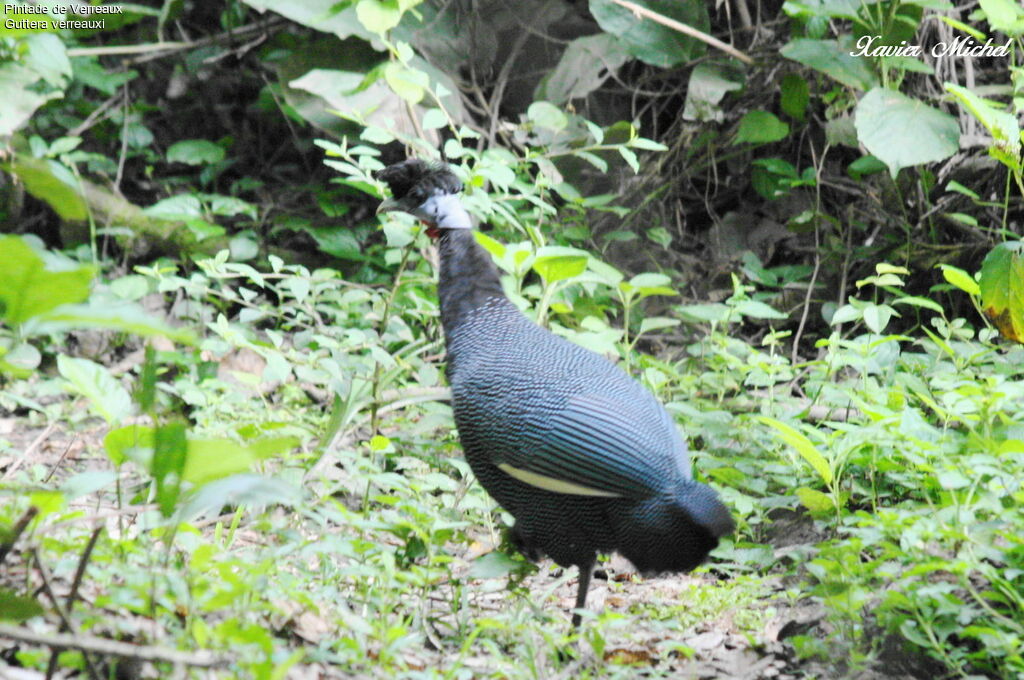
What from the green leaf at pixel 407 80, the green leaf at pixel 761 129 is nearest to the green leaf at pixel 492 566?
the green leaf at pixel 407 80

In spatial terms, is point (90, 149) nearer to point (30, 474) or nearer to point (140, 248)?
point (140, 248)

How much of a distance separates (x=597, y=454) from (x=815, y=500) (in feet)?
2.45

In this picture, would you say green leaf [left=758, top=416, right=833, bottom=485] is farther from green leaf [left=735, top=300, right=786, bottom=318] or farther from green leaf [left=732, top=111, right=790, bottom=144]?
green leaf [left=732, top=111, right=790, bottom=144]

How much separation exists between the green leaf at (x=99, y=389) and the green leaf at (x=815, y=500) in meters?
1.88

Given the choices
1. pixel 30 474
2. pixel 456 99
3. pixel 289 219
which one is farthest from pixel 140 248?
pixel 30 474

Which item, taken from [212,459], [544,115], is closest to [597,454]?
[212,459]

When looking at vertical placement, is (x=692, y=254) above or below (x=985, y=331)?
below

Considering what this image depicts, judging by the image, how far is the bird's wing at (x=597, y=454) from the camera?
2744 millimetres

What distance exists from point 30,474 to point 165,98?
390cm

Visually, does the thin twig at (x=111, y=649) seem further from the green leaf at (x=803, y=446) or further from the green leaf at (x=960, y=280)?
the green leaf at (x=960, y=280)

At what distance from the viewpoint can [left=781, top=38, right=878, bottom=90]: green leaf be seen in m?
4.53

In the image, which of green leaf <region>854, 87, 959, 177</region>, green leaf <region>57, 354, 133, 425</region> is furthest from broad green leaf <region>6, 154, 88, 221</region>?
green leaf <region>854, 87, 959, 177</region>

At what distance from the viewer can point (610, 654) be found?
2623mm

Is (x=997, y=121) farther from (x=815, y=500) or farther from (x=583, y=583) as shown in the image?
(x=583, y=583)
